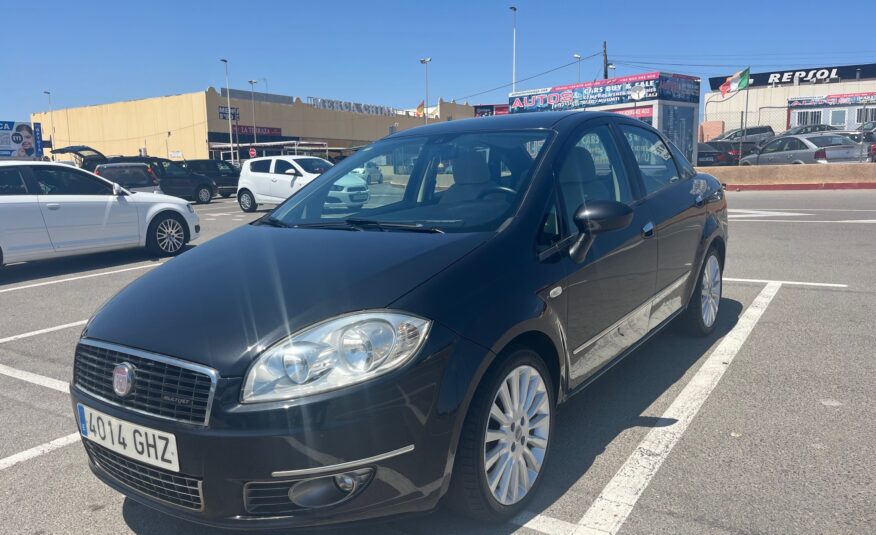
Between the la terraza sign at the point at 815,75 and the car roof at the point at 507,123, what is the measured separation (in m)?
51.4

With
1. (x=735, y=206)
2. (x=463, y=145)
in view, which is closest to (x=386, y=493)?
(x=463, y=145)

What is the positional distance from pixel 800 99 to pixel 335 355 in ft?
164

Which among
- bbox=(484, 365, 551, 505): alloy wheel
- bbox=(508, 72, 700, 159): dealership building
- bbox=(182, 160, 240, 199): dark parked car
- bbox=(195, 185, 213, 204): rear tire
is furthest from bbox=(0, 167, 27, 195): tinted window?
bbox=(508, 72, 700, 159): dealership building

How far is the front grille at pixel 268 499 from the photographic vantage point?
2254mm

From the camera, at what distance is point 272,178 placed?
19391 mm

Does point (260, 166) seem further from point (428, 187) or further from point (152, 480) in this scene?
point (152, 480)

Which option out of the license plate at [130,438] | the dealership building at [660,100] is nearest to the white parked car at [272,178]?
the dealership building at [660,100]

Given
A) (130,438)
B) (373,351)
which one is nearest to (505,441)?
(373,351)

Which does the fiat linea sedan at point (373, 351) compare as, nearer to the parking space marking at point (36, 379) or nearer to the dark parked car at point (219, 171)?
the parking space marking at point (36, 379)

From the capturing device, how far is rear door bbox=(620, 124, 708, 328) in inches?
165

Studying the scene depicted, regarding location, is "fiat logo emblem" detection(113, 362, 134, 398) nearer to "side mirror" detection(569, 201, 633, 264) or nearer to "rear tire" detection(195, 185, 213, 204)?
"side mirror" detection(569, 201, 633, 264)

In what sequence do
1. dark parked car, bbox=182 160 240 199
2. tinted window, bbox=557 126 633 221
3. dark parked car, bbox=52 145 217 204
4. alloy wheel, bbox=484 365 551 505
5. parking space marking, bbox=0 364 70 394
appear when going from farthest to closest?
1. dark parked car, bbox=182 160 240 199
2. dark parked car, bbox=52 145 217 204
3. parking space marking, bbox=0 364 70 394
4. tinted window, bbox=557 126 633 221
5. alloy wheel, bbox=484 365 551 505

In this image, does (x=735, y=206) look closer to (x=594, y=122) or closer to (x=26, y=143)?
(x=594, y=122)

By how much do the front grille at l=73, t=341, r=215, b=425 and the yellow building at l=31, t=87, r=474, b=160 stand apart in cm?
4293
